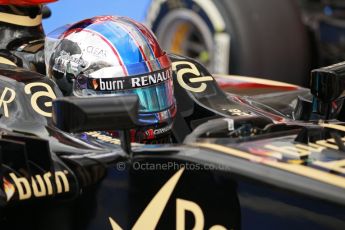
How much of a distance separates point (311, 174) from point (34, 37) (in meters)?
1.40

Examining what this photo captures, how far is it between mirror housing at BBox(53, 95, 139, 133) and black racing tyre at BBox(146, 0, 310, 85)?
2.66 meters

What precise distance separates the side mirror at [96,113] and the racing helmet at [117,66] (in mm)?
485

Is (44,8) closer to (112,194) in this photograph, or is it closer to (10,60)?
(10,60)

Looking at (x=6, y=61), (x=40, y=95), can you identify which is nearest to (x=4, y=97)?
(x=40, y=95)

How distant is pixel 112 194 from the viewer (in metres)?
2.22

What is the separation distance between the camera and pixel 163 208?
215 cm

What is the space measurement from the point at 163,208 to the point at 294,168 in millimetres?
358

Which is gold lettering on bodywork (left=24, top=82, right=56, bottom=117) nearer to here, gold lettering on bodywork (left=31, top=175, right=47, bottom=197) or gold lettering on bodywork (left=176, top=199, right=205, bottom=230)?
gold lettering on bodywork (left=31, top=175, right=47, bottom=197)

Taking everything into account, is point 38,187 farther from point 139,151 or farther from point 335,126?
point 335,126

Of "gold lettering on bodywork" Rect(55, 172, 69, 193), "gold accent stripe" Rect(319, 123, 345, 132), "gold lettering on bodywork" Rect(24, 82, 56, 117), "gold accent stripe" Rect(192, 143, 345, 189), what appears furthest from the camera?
"gold lettering on bodywork" Rect(24, 82, 56, 117)

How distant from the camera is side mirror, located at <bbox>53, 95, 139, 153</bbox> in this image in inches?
78.1

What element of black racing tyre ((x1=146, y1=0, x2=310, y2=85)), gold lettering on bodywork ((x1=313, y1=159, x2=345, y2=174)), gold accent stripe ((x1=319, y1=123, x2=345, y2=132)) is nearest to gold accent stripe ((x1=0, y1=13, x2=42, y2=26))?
gold accent stripe ((x1=319, y1=123, x2=345, y2=132))

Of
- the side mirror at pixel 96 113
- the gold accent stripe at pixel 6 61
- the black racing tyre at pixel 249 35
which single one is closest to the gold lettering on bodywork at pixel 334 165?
the side mirror at pixel 96 113

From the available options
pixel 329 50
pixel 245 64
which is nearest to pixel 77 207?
pixel 245 64
